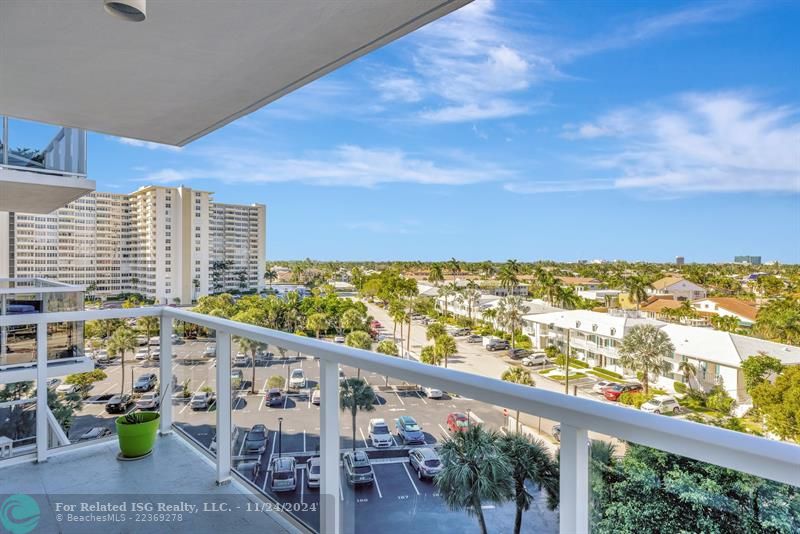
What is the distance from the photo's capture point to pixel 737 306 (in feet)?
78.6

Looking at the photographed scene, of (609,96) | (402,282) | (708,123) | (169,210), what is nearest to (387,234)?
(402,282)

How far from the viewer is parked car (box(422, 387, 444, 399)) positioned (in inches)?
46.3

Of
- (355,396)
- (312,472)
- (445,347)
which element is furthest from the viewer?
(445,347)

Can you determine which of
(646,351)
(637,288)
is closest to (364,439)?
(646,351)

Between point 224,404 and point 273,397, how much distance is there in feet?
1.52

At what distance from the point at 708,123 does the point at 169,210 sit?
42.3 meters

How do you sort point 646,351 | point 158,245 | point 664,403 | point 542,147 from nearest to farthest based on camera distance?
point 664,403 < point 646,351 < point 158,245 < point 542,147

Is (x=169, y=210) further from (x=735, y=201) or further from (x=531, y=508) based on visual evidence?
(x=735, y=201)

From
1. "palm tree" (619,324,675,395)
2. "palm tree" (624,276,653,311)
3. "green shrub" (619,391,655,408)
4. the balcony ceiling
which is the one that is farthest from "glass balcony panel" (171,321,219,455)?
"palm tree" (624,276,653,311)

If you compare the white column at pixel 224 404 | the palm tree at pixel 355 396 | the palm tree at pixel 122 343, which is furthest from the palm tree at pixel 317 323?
the palm tree at pixel 355 396

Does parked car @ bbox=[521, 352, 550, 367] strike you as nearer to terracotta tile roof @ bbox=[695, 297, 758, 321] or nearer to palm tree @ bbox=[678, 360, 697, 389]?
palm tree @ bbox=[678, 360, 697, 389]

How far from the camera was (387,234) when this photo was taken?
4503 cm

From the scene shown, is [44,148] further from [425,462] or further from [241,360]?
[425,462]

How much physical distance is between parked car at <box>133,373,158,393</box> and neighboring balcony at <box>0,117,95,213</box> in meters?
2.76
